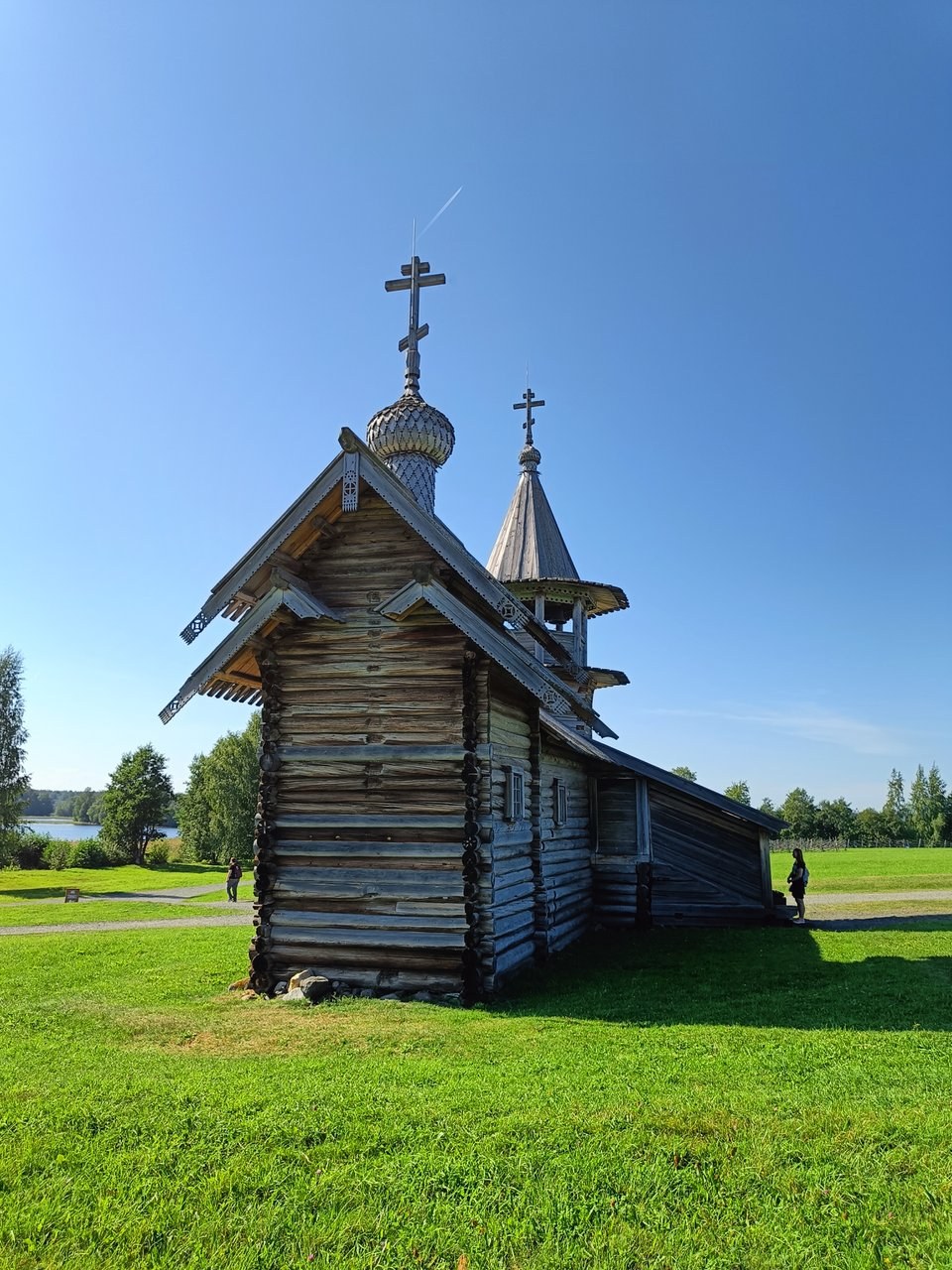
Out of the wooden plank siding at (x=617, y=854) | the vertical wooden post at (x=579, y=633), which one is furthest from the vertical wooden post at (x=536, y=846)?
the vertical wooden post at (x=579, y=633)

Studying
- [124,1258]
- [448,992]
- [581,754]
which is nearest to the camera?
[124,1258]

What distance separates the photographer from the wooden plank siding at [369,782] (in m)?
11.6

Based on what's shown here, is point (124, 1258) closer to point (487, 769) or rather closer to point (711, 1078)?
point (711, 1078)

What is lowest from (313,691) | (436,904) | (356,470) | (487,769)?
(436,904)

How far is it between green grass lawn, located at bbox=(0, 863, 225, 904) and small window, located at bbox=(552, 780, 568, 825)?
2523 cm

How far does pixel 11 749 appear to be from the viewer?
4875 centimetres

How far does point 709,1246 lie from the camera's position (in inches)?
181

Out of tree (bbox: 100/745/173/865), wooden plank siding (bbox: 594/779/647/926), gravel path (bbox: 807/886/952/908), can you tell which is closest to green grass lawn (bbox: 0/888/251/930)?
wooden plank siding (bbox: 594/779/647/926)

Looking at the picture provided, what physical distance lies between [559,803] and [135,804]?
58.9m

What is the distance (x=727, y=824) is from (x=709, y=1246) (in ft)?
54.6

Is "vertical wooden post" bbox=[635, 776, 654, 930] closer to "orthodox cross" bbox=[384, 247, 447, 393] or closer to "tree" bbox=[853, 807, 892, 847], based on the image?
"orthodox cross" bbox=[384, 247, 447, 393]

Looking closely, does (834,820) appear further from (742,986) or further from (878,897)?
(742,986)

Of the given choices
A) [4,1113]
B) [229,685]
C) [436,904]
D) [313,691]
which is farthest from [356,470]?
[4,1113]

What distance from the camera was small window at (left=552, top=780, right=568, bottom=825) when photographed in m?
16.6
